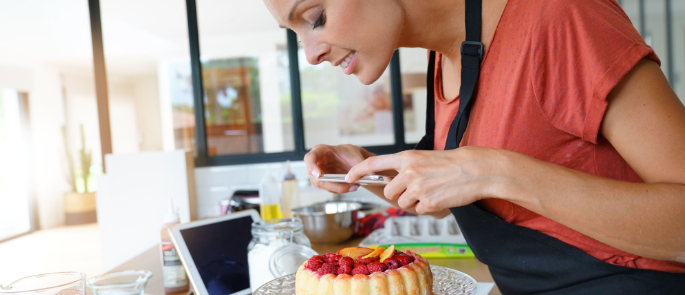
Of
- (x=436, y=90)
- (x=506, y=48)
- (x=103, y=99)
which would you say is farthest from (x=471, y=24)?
(x=103, y=99)

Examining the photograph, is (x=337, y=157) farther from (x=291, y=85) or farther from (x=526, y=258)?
(x=291, y=85)

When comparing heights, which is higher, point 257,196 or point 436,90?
point 436,90

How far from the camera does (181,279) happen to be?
137cm

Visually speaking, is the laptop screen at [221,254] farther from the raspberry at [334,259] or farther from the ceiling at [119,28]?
the ceiling at [119,28]

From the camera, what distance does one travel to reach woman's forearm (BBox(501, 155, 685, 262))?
2.45 ft

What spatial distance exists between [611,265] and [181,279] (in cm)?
106

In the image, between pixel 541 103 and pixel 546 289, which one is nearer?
pixel 541 103

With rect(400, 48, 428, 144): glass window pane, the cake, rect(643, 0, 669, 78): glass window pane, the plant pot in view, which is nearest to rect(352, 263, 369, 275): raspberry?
the cake

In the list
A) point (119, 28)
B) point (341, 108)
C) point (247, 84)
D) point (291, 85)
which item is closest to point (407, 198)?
point (291, 85)

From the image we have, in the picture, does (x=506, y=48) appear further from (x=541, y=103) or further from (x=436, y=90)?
(x=436, y=90)

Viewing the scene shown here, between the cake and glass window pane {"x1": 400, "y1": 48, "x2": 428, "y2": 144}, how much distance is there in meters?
3.11

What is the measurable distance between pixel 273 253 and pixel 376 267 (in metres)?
0.33

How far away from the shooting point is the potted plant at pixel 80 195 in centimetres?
880

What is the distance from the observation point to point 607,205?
758mm
